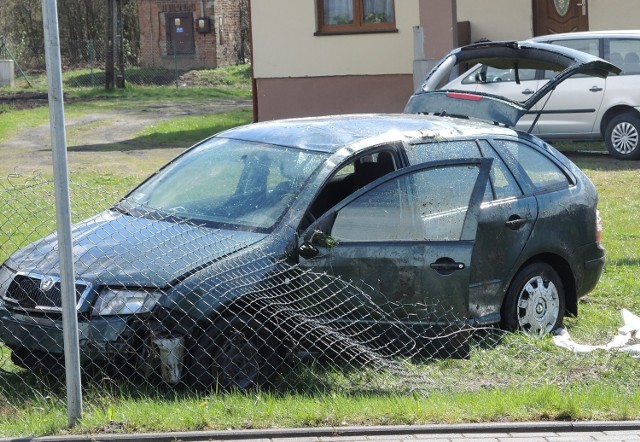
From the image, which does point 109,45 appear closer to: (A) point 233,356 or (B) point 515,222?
(B) point 515,222

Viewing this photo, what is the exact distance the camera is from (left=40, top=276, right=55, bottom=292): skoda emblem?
240 inches

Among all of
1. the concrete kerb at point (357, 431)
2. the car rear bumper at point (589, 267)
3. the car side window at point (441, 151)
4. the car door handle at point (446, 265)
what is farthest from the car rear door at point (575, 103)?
the concrete kerb at point (357, 431)

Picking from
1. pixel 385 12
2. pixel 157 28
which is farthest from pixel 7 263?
pixel 157 28

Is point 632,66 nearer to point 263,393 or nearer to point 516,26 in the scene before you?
point 516,26

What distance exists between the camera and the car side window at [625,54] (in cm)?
1578

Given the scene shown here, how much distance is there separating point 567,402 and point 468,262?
129 centimetres

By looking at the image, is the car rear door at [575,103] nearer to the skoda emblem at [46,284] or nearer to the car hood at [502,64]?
the car hood at [502,64]

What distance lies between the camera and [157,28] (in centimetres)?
4159

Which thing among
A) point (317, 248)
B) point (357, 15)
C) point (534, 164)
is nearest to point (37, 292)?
point (317, 248)

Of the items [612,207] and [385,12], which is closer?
[612,207]

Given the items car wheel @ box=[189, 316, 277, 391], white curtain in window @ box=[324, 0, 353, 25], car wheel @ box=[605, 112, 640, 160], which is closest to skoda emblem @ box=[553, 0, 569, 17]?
white curtain in window @ box=[324, 0, 353, 25]

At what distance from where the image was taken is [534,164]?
25.6 ft

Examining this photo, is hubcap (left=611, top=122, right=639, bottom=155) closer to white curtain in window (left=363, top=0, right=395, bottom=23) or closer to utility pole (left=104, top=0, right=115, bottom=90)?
white curtain in window (left=363, top=0, right=395, bottom=23)

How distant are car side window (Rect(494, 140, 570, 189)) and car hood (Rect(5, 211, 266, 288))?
217 centimetres
